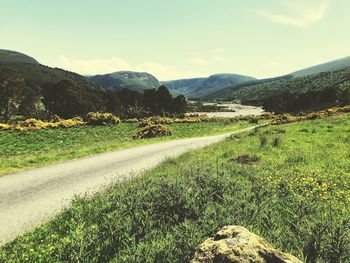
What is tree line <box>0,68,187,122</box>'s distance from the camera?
73.4 m

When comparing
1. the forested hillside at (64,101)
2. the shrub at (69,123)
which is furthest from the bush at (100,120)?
the forested hillside at (64,101)

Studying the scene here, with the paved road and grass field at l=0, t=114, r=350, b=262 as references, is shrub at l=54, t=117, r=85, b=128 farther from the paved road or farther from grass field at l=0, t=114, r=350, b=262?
grass field at l=0, t=114, r=350, b=262

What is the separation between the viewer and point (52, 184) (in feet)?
49.5

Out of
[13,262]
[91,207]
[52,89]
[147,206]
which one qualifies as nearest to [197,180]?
[147,206]

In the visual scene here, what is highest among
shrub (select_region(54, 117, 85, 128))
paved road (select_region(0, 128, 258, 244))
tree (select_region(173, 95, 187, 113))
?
shrub (select_region(54, 117, 85, 128))

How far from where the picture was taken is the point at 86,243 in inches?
289

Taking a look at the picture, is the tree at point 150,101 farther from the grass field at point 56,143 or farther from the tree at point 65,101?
the grass field at point 56,143

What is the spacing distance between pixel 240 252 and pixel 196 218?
3.96 m

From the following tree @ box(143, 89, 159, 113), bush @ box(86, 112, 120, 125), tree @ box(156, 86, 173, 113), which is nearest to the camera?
bush @ box(86, 112, 120, 125)

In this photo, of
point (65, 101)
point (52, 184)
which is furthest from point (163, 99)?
point (52, 184)

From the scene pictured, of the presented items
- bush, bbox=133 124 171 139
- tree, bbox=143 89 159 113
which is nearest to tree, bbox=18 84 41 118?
tree, bbox=143 89 159 113

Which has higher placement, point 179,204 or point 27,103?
point 27,103

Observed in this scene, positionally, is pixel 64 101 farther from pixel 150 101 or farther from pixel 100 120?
pixel 150 101

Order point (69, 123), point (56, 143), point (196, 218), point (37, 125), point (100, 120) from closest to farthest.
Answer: point (196, 218)
point (56, 143)
point (37, 125)
point (69, 123)
point (100, 120)
